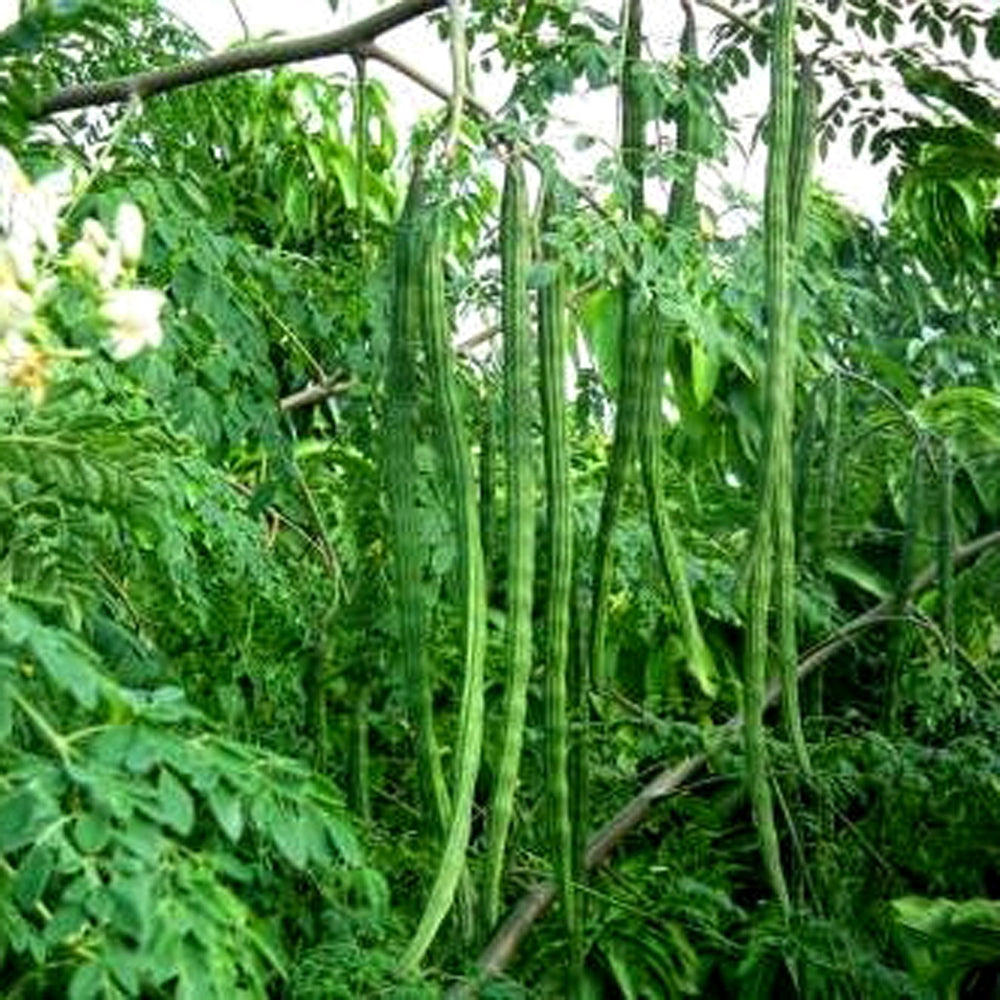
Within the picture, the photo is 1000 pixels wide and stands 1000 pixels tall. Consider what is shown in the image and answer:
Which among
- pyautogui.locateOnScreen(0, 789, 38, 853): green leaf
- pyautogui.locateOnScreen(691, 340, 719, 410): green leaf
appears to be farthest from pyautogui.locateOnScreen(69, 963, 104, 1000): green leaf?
pyautogui.locateOnScreen(691, 340, 719, 410): green leaf

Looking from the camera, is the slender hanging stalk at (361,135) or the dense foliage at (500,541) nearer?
the dense foliage at (500,541)

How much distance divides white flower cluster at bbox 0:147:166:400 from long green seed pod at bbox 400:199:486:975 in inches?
14.1

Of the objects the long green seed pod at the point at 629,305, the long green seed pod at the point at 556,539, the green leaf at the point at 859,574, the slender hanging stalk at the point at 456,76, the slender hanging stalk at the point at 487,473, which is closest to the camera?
the slender hanging stalk at the point at 456,76

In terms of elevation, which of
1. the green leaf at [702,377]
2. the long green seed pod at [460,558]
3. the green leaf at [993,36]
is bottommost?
the long green seed pod at [460,558]

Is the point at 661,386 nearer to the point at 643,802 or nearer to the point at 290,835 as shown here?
the point at 290,835

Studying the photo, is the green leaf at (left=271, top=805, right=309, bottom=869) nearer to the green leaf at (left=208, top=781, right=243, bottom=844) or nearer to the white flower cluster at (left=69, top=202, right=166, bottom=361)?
the green leaf at (left=208, top=781, right=243, bottom=844)

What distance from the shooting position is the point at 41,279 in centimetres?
171

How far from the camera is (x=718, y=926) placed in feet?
9.90

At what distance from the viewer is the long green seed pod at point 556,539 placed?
210cm

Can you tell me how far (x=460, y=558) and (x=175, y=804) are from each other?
1.70ft

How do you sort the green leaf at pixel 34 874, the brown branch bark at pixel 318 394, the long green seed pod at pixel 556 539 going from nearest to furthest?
the green leaf at pixel 34 874 → the long green seed pod at pixel 556 539 → the brown branch bark at pixel 318 394

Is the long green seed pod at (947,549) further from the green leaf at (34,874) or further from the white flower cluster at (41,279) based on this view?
the green leaf at (34,874)

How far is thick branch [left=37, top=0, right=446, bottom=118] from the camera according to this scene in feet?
7.16

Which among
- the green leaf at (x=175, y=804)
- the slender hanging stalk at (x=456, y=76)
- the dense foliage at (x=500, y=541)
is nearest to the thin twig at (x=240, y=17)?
the dense foliage at (x=500, y=541)
